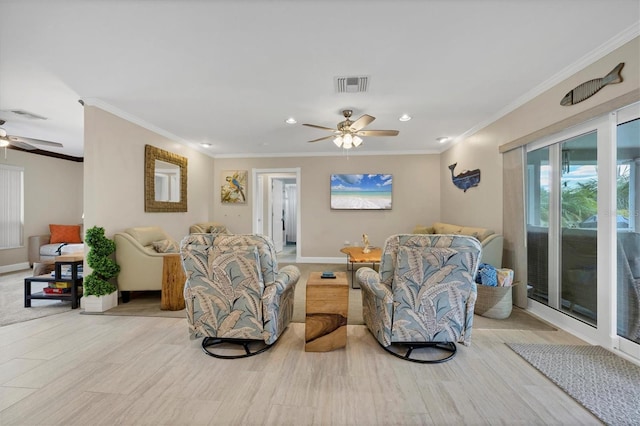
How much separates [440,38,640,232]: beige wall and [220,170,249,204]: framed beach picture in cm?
471

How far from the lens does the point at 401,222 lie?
245 inches

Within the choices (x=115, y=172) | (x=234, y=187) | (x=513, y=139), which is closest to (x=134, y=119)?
(x=115, y=172)

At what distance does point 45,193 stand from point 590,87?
9.33 m

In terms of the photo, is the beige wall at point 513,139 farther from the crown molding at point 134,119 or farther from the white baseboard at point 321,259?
the crown molding at point 134,119

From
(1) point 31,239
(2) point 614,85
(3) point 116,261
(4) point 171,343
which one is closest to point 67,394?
(4) point 171,343

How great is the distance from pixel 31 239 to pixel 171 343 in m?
5.62

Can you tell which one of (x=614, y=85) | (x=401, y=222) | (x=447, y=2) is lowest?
(x=401, y=222)

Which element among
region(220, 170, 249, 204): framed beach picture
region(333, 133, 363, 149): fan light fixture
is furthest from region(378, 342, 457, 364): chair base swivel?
region(220, 170, 249, 204): framed beach picture

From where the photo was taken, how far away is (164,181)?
475cm

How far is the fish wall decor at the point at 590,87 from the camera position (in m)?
2.18

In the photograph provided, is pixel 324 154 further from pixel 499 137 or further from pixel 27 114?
pixel 27 114

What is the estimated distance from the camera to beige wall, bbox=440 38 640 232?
218cm

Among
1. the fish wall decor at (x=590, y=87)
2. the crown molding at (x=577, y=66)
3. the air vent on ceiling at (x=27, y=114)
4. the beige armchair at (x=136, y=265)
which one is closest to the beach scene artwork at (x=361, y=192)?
→ the crown molding at (x=577, y=66)

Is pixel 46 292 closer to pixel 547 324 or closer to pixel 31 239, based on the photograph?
pixel 31 239
